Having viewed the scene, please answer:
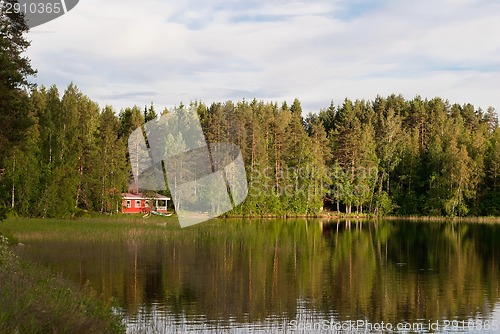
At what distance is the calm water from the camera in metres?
22.1

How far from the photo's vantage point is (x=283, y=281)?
30.7 m

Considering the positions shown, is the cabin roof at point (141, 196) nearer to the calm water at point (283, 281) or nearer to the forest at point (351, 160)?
the forest at point (351, 160)

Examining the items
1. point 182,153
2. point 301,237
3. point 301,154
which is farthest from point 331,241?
point 301,154

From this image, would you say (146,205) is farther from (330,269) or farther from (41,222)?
(330,269)

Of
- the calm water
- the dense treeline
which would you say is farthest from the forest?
the calm water

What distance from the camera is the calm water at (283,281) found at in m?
22.1

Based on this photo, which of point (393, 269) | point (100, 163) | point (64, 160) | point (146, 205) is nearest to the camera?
point (393, 269)

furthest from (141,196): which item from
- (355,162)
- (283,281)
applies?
(283,281)

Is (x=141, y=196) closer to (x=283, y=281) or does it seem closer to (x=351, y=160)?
(x=351, y=160)

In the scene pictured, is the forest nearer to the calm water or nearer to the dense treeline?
the dense treeline

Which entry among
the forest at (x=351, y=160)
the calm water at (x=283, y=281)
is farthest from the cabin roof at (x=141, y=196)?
the calm water at (x=283, y=281)

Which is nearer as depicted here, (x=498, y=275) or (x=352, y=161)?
(x=498, y=275)

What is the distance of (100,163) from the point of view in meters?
69.3

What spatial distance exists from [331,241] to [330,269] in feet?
58.7
